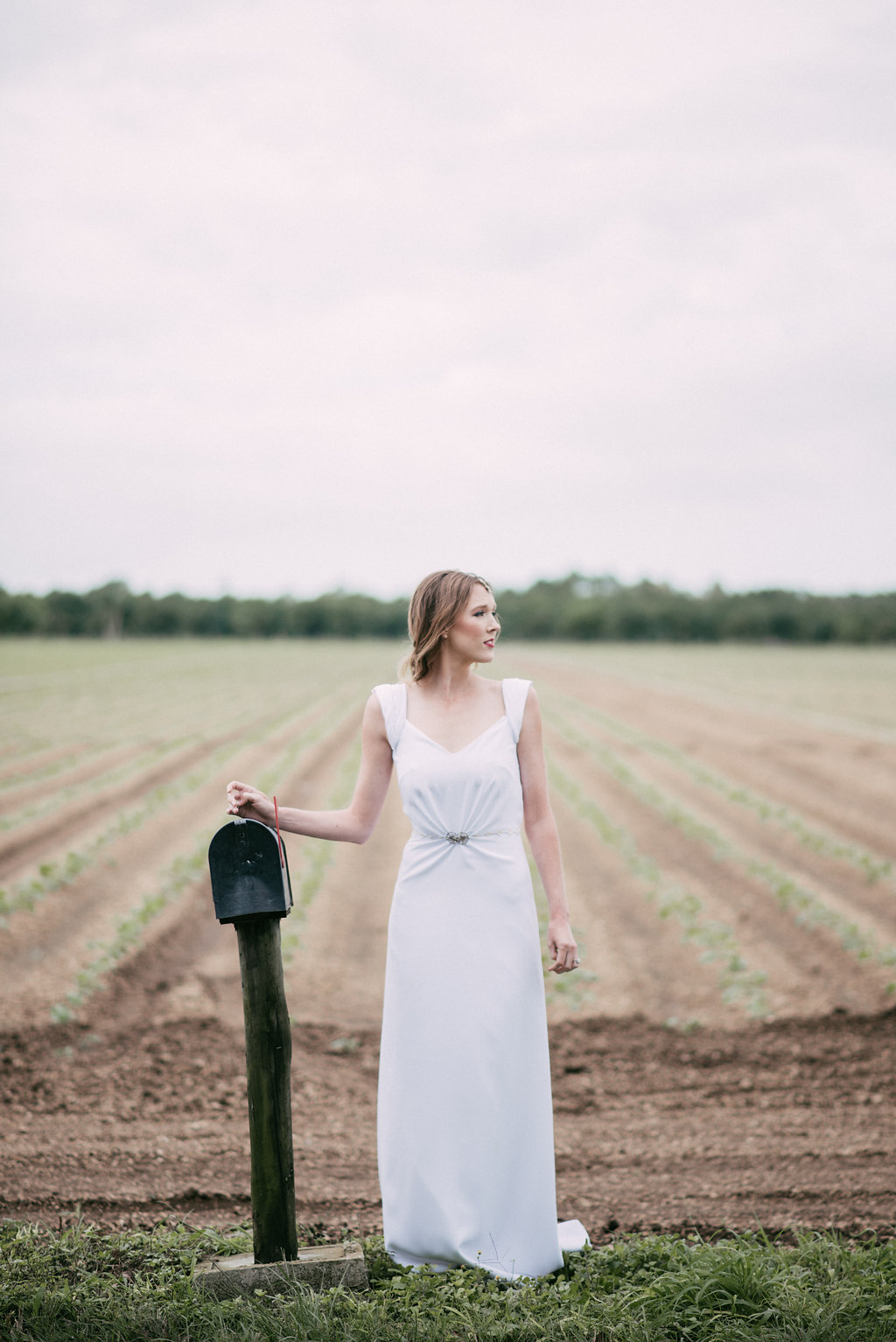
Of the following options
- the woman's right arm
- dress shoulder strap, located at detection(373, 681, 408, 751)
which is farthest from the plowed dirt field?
dress shoulder strap, located at detection(373, 681, 408, 751)

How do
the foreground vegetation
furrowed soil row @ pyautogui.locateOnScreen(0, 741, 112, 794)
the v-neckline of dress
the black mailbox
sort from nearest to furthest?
the foreground vegetation, the black mailbox, the v-neckline of dress, furrowed soil row @ pyautogui.locateOnScreen(0, 741, 112, 794)

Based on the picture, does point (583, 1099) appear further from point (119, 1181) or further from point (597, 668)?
point (597, 668)

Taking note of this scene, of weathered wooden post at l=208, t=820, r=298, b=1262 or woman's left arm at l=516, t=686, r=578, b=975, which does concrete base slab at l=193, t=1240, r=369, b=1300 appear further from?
woman's left arm at l=516, t=686, r=578, b=975

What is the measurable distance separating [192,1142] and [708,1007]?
11.6ft

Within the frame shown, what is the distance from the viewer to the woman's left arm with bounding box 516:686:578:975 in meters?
3.13

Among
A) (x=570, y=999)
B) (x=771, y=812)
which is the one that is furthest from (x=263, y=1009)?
(x=771, y=812)

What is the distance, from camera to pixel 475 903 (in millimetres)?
3072

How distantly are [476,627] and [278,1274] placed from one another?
2.04 m

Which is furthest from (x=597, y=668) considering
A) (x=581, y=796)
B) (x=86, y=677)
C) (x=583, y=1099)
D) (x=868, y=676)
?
(x=583, y=1099)

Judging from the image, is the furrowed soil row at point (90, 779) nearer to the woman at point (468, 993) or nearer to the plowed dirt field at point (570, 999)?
the plowed dirt field at point (570, 999)

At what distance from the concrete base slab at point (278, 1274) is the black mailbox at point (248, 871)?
1.04 metres

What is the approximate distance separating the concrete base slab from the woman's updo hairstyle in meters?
1.82

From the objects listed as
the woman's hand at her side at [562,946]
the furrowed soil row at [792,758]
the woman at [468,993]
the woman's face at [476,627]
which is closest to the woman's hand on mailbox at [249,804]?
the woman at [468,993]

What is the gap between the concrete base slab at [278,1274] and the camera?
9.18 ft
